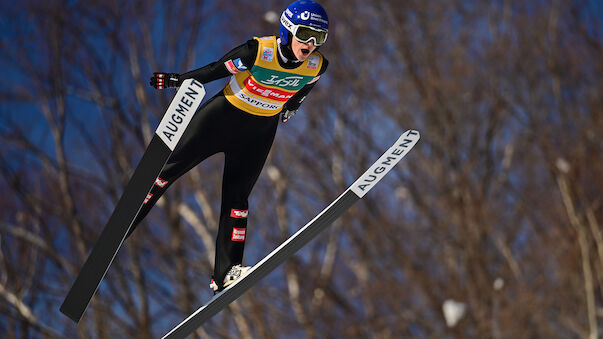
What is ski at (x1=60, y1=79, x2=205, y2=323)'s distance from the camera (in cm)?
259

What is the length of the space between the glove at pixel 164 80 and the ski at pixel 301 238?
3.21 feet

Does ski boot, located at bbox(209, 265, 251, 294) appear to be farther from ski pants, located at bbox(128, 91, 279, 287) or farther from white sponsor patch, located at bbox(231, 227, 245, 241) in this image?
white sponsor patch, located at bbox(231, 227, 245, 241)

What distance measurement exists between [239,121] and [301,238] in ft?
2.28

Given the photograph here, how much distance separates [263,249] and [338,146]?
3.20 m

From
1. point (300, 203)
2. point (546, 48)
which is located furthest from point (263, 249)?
point (546, 48)

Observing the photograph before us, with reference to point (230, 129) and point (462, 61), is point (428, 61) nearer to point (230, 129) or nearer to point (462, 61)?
point (462, 61)

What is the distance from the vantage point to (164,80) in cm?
263

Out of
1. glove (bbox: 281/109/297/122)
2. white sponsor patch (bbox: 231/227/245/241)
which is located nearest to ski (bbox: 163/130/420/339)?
white sponsor patch (bbox: 231/227/245/241)

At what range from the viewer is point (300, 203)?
16.2 m

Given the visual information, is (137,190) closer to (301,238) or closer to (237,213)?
(237,213)

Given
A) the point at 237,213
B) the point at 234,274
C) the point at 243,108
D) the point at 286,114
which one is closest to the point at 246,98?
the point at 243,108

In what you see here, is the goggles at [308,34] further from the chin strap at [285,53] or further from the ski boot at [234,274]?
the ski boot at [234,274]

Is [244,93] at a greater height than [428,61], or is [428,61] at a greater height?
[244,93]

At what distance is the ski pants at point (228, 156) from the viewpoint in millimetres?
2867
